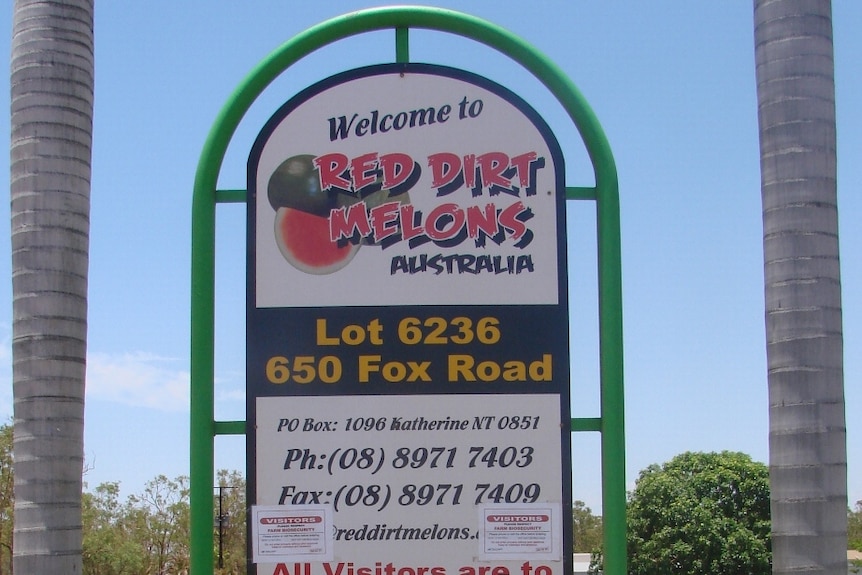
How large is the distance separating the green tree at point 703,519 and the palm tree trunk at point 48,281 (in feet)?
81.6

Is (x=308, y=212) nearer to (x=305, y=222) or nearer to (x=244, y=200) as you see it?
(x=305, y=222)

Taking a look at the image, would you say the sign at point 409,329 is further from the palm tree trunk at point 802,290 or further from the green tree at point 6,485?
the green tree at point 6,485

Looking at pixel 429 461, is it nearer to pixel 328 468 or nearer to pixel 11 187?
pixel 328 468

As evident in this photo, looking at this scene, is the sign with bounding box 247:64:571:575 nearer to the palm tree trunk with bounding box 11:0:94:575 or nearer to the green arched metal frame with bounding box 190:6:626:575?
the green arched metal frame with bounding box 190:6:626:575

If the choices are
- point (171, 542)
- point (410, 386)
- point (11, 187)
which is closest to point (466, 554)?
point (410, 386)

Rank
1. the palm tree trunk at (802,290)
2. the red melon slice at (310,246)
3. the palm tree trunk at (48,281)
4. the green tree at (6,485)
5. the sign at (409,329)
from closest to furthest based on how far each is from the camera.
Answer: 1. the sign at (409,329)
2. the red melon slice at (310,246)
3. the palm tree trunk at (802,290)
4. the palm tree trunk at (48,281)
5. the green tree at (6,485)

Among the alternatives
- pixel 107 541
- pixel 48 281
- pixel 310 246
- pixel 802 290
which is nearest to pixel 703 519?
pixel 107 541

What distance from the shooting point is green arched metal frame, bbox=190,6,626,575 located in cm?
555

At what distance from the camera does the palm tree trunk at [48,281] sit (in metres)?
8.72

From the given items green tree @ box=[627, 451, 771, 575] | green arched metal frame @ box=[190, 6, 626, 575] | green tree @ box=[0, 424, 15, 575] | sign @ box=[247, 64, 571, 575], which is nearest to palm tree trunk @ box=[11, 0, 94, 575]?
green arched metal frame @ box=[190, 6, 626, 575]

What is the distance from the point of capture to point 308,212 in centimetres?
568

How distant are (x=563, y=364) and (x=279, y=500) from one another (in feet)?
4.66

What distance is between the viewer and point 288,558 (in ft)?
17.8

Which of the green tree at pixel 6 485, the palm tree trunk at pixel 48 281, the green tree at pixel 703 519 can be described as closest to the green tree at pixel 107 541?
the green tree at pixel 6 485
